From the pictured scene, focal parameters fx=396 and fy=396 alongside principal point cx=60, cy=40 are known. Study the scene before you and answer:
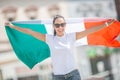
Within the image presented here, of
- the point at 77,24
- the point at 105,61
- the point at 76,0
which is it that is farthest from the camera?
the point at 105,61

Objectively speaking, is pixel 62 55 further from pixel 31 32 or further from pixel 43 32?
pixel 43 32

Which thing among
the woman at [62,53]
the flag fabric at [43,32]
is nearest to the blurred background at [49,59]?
the flag fabric at [43,32]

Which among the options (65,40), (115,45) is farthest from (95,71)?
(65,40)

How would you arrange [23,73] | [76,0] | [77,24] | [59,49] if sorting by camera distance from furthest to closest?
[76,0]
[23,73]
[77,24]
[59,49]

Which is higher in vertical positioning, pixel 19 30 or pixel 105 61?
pixel 19 30

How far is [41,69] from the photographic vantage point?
19.9m

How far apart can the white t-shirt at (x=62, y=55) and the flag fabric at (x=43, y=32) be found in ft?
2.55

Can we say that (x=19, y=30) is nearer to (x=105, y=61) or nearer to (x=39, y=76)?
(x=39, y=76)

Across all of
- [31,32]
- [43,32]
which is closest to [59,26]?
[31,32]

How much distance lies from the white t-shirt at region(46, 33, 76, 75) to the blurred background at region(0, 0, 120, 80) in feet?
37.4

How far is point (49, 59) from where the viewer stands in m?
19.5

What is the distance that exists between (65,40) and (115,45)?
172 centimetres

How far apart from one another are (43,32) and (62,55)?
4.50 feet

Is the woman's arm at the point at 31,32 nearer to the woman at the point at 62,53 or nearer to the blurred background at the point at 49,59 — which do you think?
the woman at the point at 62,53
